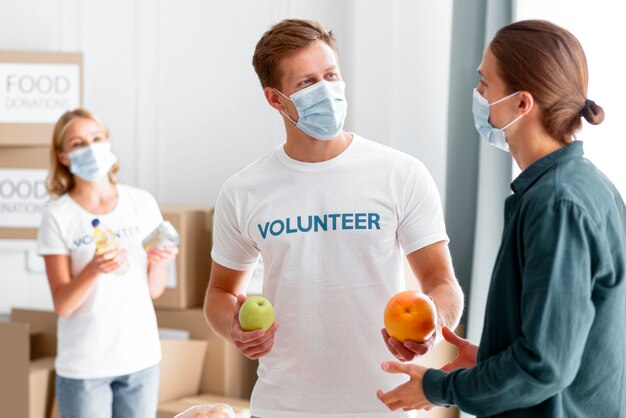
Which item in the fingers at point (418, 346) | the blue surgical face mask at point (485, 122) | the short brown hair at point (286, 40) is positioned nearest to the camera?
the blue surgical face mask at point (485, 122)

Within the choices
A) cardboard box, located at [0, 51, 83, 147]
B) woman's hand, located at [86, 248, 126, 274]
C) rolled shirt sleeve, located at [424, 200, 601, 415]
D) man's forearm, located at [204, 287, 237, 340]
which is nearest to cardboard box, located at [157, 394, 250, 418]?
woman's hand, located at [86, 248, 126, 274]

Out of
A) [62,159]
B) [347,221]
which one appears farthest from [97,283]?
[347,221]

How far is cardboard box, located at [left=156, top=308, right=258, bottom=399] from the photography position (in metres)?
3.52

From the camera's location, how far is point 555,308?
1135mm

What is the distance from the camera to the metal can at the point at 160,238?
9.11ft

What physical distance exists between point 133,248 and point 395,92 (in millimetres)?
1423

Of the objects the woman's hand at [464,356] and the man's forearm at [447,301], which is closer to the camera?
the woman's hand at [464,356]

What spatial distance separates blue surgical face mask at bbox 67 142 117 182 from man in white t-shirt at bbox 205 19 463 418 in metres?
1.13

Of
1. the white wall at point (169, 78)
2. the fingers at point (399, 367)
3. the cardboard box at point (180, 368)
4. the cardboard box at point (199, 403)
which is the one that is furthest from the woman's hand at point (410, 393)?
the white wall at point (169, 78)

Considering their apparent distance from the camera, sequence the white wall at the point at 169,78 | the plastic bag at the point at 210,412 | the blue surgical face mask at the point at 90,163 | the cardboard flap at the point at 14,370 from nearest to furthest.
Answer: the plastic bag at the point at 210,412 < the blue surgical face mask at the point at 90,163 < the cardboard flap at the point at 14,370 < the white wall at the point at 169,78

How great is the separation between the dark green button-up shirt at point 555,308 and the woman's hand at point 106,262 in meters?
1.48

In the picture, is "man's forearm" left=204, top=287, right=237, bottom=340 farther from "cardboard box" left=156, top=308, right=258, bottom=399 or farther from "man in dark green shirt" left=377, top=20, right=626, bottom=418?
"cardboard box" left=156, top=308, right=258, bottom=399

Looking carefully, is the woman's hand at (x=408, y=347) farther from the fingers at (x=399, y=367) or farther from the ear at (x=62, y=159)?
the ear at (x=62, y=159)

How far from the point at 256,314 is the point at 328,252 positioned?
20 centimetres
